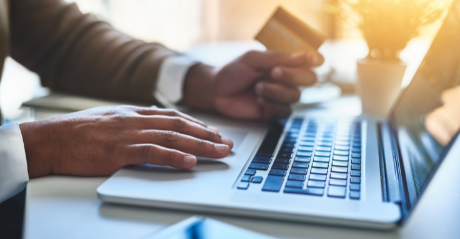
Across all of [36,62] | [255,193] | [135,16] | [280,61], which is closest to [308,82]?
[280,61]

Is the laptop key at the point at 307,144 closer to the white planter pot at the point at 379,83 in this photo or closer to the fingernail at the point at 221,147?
the fingernail at the point at 221,147

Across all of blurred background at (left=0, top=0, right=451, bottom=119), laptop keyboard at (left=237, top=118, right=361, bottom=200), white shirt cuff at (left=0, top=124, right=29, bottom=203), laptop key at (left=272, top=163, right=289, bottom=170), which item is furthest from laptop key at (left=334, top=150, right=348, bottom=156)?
blurred background at (left=0, top=0, right=451, bottom=119)

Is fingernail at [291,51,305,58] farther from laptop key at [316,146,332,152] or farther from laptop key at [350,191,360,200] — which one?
laptop key at [350,191,360,200]

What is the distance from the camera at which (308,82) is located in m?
0.77

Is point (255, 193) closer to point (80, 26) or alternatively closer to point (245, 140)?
point (245, 140)

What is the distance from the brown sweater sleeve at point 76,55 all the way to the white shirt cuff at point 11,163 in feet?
1.42

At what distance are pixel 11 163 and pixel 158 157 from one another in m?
0.18

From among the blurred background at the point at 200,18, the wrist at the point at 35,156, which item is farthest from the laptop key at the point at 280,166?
the blurred background at the point at 200,18

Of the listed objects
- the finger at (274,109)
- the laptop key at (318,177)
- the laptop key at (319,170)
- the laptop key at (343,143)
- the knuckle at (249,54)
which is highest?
the knuckle at (249,54)

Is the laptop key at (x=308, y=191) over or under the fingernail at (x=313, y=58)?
under

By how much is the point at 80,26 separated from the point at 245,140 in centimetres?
59

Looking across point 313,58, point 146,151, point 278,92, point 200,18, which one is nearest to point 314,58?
point 313,58

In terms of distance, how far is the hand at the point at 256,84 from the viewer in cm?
76

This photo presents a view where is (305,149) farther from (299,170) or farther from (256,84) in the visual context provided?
(256,84)
